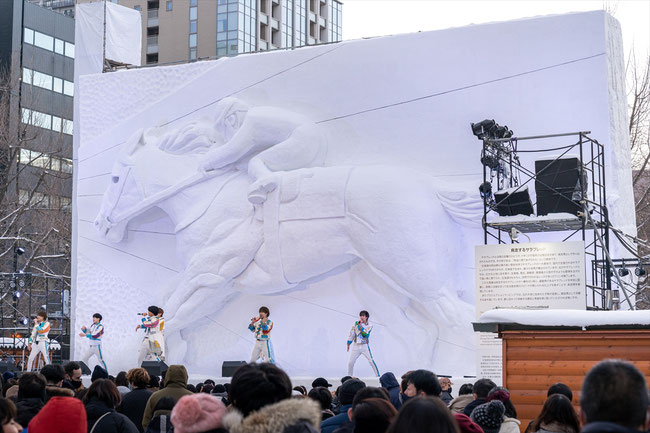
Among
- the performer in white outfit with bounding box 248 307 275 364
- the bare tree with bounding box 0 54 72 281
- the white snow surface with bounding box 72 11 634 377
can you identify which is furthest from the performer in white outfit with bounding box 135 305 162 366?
the bare tree with bounding box 0 54 72 281

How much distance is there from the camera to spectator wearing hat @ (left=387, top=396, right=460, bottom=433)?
2.81 metres

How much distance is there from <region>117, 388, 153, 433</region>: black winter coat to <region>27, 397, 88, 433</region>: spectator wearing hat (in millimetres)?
1778

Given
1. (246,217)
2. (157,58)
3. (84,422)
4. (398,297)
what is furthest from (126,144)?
(157,58)

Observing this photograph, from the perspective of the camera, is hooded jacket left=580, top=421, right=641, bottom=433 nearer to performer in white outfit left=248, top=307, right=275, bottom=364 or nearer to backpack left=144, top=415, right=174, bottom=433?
backpack left=144, top=415, right=174, bottom=433

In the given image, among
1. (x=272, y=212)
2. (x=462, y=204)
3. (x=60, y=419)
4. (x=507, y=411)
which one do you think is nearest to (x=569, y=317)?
(x=507, y=411)

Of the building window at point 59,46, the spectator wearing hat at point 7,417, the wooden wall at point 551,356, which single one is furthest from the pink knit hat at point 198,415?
the building window at point 59,46

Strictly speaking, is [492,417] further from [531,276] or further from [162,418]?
[531,276]

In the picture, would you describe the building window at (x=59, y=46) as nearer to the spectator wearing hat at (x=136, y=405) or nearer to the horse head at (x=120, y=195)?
the horse head at (x=120, y=195)

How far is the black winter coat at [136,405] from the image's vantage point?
6.17 meters

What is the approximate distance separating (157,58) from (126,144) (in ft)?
120

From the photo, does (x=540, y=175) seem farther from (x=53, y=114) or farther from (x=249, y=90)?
(x=53, y=114)

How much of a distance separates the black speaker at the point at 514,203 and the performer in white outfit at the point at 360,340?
3406mm

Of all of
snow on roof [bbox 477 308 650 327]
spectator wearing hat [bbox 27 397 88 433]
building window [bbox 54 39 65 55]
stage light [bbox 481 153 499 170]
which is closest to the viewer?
spectator wearing hat [bbox 27 397 88 433]

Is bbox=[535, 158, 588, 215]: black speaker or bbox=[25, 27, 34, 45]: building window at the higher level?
bbox=[25, 27, 34, 45]: building window
